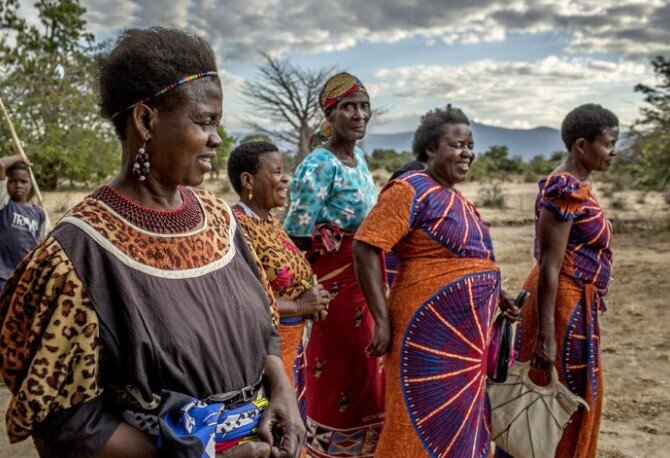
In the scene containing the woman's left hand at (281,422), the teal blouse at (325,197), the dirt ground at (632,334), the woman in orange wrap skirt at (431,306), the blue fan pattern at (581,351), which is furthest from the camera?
the dirt ground at (632,334)

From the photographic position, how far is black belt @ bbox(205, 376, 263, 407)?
1415 millimetres

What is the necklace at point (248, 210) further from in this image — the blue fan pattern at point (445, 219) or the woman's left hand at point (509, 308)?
the woman's left hand at point (509, 308)

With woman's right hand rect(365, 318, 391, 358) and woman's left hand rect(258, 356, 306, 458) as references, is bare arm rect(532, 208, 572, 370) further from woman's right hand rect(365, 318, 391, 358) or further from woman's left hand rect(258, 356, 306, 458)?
woman's left hand rect(258, 356, 306, 458)

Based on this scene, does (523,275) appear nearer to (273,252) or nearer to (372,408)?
(372,408)

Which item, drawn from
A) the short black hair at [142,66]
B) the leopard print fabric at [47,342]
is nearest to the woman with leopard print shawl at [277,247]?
the short black hair at [142,66]

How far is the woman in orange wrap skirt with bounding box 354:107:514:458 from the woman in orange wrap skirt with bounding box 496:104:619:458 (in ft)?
1.26

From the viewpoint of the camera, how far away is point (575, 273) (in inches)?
118

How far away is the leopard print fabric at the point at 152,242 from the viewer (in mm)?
1348

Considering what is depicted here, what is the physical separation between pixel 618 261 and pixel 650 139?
8.22 ft

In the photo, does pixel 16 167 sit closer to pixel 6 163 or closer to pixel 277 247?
pixel 6 163

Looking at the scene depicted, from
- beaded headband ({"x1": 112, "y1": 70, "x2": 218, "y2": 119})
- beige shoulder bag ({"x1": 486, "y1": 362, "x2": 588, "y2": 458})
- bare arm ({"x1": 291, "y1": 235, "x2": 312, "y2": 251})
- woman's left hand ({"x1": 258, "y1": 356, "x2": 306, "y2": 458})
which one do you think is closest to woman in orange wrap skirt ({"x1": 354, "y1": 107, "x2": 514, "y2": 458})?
beige shoulder bag ({"x1": 486, "y1": 362, "x2": 588, "y2": 458})

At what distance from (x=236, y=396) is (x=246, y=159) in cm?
155

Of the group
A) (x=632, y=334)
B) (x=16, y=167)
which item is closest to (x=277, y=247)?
(x=16, y=167)

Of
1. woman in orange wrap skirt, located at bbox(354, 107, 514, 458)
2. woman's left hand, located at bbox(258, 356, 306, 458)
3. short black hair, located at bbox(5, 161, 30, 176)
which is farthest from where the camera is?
short black hair, located at bbox(5, 161, 30, 176)
